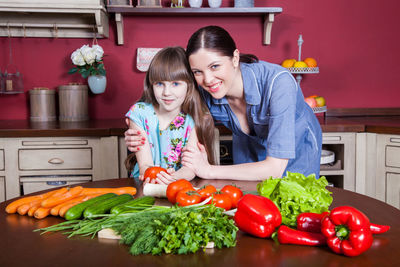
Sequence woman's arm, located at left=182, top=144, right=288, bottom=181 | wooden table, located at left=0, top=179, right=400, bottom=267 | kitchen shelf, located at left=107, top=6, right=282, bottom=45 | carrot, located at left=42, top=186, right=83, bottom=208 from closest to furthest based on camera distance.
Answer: wooden table, located at left=0, top=179, right=400, bottom=267 → carrot, located at left=42, top=186, right=83, bottom=208 → woman's arm, located at left=182, top=144, right=288, bottom=181 → kitchen shelf, located at left=107, top=6, right=282, bottom=45

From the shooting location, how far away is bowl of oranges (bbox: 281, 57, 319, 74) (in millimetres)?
3166

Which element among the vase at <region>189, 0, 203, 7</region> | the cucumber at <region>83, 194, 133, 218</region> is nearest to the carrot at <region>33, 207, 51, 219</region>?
the cucumber at <region>83, 194, 133, 218</region>

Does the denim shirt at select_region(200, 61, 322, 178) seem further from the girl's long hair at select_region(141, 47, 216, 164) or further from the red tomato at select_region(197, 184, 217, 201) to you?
the red tomato at select_region(197, 184, 217, 201)

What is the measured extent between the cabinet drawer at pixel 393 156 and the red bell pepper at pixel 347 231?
2.00 m

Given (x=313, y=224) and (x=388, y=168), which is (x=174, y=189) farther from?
(x=388, y=168)

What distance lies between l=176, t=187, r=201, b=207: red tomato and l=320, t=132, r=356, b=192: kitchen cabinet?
5.95ft

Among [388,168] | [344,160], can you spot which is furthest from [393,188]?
[344,160]

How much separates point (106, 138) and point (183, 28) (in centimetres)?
118

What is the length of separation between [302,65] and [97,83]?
1.57 metres

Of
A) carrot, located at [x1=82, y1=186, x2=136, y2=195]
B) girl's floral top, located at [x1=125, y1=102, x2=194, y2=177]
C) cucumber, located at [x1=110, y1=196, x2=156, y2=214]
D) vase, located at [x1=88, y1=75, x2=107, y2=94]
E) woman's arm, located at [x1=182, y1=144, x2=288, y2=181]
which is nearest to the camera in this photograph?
cucumber, located at [x1=110, y1=196, x2=156, y2=214]

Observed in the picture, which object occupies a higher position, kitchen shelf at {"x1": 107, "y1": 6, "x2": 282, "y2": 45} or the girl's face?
kitchen shelf at {"x1": 107, "y1": 6, "x2": 282, "y2": 45}

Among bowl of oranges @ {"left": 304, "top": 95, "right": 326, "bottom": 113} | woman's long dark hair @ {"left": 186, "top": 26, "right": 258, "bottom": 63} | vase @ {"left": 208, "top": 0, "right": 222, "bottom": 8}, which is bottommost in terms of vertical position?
bowl of oranges @ {"left": 304, "top": 95, "right": 326, "bottom": 113}

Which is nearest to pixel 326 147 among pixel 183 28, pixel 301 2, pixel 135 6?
pixel 301 2

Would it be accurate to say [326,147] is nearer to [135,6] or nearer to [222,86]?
[222,86]
